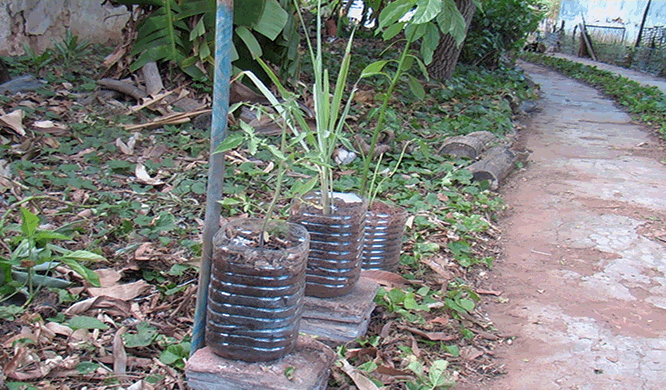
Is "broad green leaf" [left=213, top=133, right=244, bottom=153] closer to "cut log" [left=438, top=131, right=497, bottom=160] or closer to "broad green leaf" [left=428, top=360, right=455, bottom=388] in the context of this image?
"broad green leaf" [left=428, top=360, right=455, bottom=388]

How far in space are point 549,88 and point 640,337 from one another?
33.9 ft

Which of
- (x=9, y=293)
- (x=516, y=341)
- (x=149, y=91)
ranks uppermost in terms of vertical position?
(x=149, y=91)

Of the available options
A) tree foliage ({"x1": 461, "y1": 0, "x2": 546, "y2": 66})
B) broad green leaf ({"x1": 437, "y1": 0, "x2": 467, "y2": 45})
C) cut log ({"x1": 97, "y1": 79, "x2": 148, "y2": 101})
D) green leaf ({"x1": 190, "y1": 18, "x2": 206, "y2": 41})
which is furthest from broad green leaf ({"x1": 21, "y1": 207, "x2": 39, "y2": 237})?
tree foliage ({"x1": 461, "y1": 0, "x2": 546, "y2": 66})

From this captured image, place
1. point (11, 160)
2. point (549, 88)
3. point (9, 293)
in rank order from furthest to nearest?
point (549, 88) < point (11, 160) < point (9, 293)

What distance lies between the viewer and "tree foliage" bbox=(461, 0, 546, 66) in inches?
397

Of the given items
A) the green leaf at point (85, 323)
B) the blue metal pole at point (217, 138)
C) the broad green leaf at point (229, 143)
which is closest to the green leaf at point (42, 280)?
the green leaf at point (85, 323)

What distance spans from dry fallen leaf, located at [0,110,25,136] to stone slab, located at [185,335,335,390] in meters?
2.70

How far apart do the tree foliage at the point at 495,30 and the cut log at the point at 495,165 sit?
4.83m

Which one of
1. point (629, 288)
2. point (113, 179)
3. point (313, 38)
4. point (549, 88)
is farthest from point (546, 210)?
point (549, 88)

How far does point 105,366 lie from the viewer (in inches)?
79.8

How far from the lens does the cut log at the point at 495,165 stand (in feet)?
15.7

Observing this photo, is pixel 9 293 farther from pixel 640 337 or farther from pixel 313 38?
pixel 313 38

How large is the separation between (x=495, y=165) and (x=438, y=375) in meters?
3.05

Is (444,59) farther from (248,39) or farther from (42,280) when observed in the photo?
(42,280)
